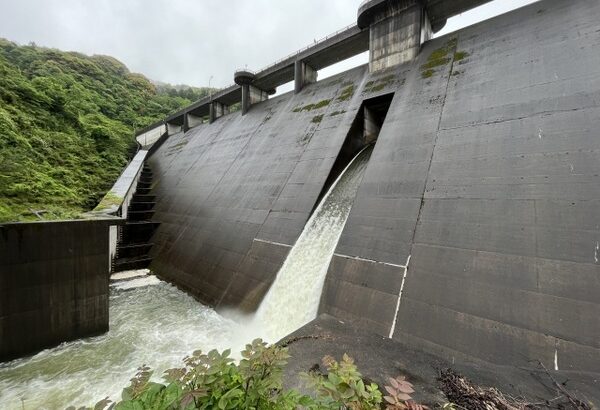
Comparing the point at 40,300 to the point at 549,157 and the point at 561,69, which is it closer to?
the point at 549,157

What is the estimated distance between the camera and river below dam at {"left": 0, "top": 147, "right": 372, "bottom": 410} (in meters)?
4.39

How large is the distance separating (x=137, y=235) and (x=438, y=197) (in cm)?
1155

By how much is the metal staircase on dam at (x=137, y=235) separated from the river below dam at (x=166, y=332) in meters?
2.77

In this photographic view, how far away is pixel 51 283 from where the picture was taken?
5191 mm

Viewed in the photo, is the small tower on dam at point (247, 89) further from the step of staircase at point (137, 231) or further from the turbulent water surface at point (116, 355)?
the turbulent water surface at point (116, 355)

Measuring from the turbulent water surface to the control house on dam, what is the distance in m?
0.85

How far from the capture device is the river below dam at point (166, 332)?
4.39m

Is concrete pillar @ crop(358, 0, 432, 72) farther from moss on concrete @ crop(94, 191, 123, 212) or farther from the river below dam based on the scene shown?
moss on concrete @ crop(94, 191, 123, 212)

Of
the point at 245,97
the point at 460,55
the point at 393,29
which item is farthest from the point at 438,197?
the point at 245,97

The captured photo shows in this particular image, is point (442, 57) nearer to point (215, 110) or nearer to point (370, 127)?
point (370, 127)

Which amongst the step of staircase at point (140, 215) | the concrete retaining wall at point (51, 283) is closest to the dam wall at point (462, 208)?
the concrete retaining wall at point (51, 283)

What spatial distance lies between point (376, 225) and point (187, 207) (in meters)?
8.54

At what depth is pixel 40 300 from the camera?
507 cm

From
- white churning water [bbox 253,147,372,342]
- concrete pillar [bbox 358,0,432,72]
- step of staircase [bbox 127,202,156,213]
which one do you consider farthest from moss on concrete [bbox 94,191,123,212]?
concrete pillar [bbox 358,0,432,72]
